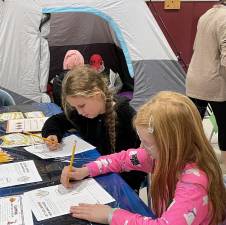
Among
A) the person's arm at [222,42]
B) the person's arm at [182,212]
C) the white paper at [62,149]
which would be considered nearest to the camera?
→ the person's arm at [182,212]

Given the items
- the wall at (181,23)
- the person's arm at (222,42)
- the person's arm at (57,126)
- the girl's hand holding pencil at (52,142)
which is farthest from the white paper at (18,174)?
the wall at (181,23)

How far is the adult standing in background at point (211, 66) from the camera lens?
2.14 meters

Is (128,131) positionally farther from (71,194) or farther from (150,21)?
(150,21)

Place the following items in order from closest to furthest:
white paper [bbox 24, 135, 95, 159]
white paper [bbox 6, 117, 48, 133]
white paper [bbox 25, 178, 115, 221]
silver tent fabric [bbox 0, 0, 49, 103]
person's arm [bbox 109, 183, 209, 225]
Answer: person's arm [bbox 109, 183, 209, 225]
white paper [bbox 25, 178, 115, 221]
white paper [bbox 24, 135, 95, 159]
white paper [bbox 6, 117, 48, 133]
silver tent fabric [bbox 0, 0, 49, 103]

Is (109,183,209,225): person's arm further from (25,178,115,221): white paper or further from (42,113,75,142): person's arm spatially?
(42,113,75,142): person's arm

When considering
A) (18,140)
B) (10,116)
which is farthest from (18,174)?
(10,116)

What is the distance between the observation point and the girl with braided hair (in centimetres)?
143

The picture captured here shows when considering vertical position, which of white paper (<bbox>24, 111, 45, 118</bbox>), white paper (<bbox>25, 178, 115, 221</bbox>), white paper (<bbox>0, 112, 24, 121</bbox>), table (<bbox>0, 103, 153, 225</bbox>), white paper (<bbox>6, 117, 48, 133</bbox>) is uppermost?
white paper (<bbox>25, 178, 115, 221</bbox>)

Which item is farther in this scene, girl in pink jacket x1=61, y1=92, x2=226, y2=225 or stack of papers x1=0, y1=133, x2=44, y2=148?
stack of papers x1=0, y1=133, x2=44, y2=148

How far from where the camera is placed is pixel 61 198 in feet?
3.41

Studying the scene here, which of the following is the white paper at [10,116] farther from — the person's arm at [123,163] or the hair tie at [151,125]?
the hair tie at [151,125]

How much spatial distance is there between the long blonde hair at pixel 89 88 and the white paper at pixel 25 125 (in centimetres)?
20

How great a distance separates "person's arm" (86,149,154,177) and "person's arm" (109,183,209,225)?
266mm

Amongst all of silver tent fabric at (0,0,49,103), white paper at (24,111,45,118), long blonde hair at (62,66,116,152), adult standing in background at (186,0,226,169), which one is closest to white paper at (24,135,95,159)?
long blonde hair at (62,66,116,152)
